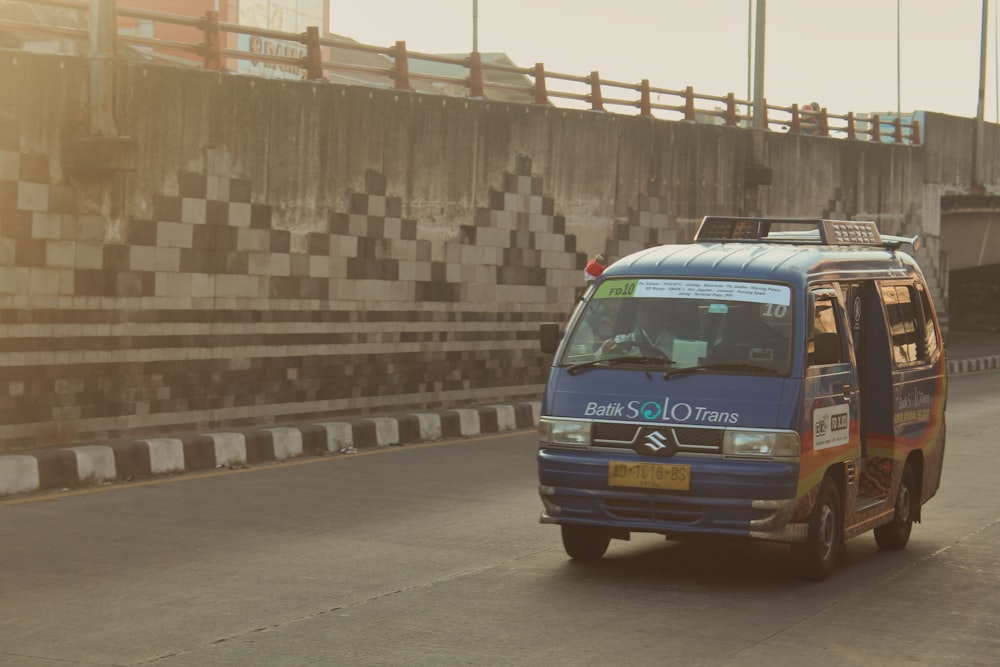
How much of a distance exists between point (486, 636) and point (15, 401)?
885cm

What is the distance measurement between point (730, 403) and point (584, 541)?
4.36ft

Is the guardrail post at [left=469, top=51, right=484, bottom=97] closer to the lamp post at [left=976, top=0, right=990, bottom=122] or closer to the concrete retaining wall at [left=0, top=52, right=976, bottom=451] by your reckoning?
the concrete retaining wall at [left=0, top=52, right=976, bottom=451]

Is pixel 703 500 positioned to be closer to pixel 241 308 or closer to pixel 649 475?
pixel 649 475

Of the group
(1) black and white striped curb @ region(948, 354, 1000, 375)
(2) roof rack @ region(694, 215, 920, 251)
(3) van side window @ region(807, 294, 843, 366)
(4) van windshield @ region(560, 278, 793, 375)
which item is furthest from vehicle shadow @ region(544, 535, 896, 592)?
(1) black and white striped curb @ region(948, 354, 1000, 375)

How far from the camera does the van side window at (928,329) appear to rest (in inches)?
450

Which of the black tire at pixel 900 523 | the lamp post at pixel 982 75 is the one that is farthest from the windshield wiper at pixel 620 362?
the lamp post at pixel 982 75

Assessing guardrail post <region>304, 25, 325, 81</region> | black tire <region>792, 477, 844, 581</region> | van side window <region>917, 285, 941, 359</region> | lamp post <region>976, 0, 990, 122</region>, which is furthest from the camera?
lamp post <region>976, 0, 990, 122</region>

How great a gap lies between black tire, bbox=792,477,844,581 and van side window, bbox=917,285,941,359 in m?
2.19

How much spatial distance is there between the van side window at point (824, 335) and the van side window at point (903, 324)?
93 cm

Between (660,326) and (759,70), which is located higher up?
(759,70)

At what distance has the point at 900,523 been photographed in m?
10.7

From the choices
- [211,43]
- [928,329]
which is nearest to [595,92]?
[211,43]

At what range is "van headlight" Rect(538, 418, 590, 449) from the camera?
357 inches

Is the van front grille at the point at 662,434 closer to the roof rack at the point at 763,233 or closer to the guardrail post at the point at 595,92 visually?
the roof rack at the point at 763,233
